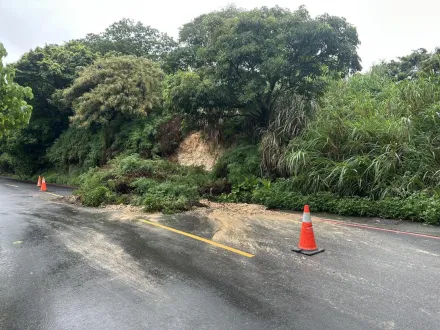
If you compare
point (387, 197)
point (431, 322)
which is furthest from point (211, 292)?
point (387, 197)

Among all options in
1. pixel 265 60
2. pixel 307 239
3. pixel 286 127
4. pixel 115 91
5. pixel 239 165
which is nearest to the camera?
pixel 307 239

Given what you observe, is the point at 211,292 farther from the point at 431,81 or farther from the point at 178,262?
the point at 431,81

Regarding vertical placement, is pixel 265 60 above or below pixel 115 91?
below

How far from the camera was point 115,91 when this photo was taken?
699 inches

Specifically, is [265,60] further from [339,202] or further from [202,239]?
[202,239]

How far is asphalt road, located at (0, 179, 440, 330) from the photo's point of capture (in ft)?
12.2

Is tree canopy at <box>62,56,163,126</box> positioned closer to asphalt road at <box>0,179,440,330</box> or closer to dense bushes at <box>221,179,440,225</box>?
dense bushes at <box>221,179,440,225</box>

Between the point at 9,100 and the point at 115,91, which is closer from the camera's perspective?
the point at 9,100

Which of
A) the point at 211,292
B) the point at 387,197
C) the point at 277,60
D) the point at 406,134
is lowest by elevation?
the point at 211,292

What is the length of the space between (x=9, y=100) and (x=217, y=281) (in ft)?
16.1

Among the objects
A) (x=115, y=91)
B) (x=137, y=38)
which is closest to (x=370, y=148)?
(x=115, y=91)

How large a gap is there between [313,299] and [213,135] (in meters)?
11.5

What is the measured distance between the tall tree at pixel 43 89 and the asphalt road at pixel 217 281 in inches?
745

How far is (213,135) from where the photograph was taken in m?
15.1
